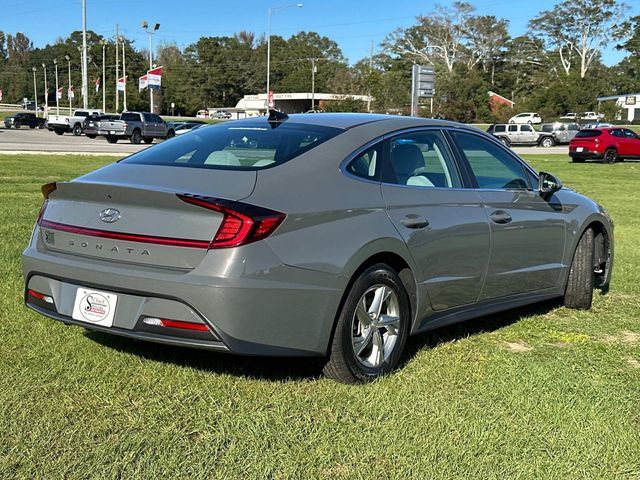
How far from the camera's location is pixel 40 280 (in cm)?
397

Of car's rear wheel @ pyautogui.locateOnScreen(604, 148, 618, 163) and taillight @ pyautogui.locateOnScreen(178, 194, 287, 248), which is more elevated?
taillight @ pyautogui.locateOnScreen(178, 194, 287, 248)

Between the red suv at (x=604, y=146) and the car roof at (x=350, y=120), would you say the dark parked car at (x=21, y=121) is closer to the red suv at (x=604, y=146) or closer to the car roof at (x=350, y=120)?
the red suv at (x=604, y=146)

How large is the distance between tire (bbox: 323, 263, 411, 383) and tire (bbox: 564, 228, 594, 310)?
A: 2245 millimetres

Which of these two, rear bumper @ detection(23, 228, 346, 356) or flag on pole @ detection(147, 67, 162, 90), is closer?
rear bumper @ detection(23, 228, 346, 356)

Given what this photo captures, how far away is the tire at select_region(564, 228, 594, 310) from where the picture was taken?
595cm

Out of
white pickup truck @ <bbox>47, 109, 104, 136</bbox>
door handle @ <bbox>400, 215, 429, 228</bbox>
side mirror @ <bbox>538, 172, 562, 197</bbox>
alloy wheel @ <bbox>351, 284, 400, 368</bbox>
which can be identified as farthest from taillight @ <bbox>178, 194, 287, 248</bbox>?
white pickup truck @ <bbox>47, 109, 104, 136</bbox>

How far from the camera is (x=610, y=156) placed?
30719 millimetres

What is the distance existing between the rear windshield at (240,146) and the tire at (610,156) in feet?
93.8

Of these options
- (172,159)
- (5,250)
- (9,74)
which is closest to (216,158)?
(172,159)

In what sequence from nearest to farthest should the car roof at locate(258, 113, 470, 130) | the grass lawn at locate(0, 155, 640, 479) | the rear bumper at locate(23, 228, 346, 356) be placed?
the grass lawn at locate(0, 155, 640, 479) → the rear bumper at locate(23, 228, 346, 356) → the car roof at locate(258, 113, 470, 130)

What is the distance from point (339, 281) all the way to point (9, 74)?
575 feet

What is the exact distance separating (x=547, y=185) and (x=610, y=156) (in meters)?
27.5

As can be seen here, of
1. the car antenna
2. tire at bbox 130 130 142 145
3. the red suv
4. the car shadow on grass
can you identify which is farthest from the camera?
tire at bbox 130 130 142 145

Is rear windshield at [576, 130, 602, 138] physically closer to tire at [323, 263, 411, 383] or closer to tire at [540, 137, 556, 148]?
tire at [540, 137, 556, 148]
